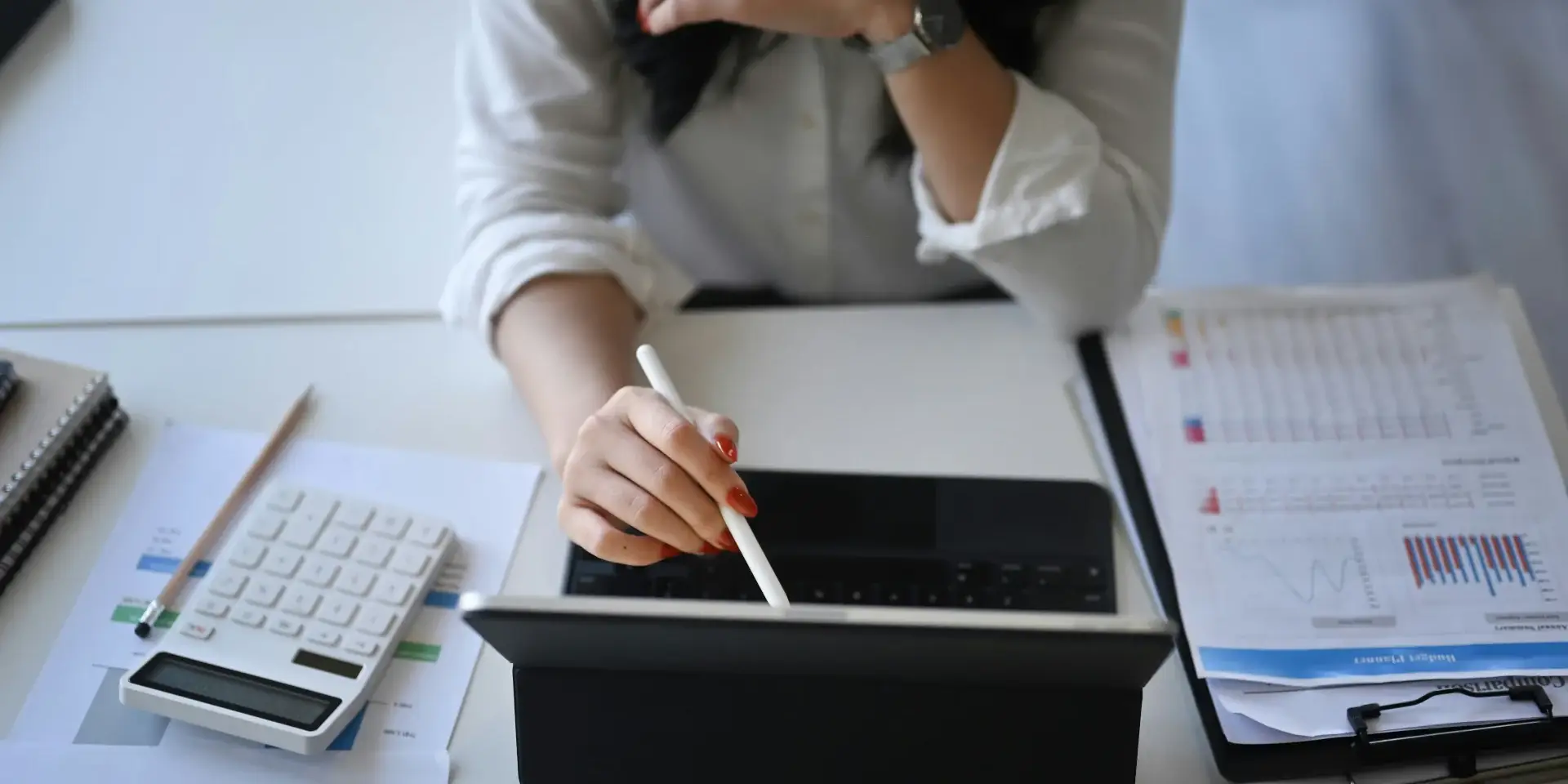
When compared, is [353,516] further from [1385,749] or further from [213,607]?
[1385,749]

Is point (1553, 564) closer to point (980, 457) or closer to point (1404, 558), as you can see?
point (1404, 558)

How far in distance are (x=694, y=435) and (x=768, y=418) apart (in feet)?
0.70

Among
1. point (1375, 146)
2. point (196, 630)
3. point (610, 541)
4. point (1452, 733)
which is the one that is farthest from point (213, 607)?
point (1375, 146)

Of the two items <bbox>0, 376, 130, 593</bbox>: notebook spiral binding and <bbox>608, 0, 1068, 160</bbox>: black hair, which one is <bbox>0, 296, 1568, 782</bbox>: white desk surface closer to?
<bbox>0, 376, 130, 593</bbox>: notebook spiral binding


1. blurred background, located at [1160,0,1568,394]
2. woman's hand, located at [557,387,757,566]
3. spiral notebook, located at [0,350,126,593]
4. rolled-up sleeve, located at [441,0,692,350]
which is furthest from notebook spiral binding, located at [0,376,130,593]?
blurred background, located at [1160,0,1568,394]

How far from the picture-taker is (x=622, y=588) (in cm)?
72

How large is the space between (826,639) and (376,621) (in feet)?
1.10

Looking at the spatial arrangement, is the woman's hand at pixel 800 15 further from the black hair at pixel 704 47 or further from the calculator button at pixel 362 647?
the calculator button at pixel 362 647

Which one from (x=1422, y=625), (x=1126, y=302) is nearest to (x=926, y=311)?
(x=1126, y=302)

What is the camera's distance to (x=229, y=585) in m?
0.71

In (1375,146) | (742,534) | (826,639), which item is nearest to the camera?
(826,639)

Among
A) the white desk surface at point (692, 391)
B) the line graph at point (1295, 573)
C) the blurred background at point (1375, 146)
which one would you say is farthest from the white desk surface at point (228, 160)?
the blurred background at point (1375, 146)

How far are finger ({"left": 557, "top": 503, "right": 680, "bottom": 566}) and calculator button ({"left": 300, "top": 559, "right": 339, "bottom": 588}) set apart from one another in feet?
0.52

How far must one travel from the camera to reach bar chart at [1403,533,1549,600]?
0.72m
